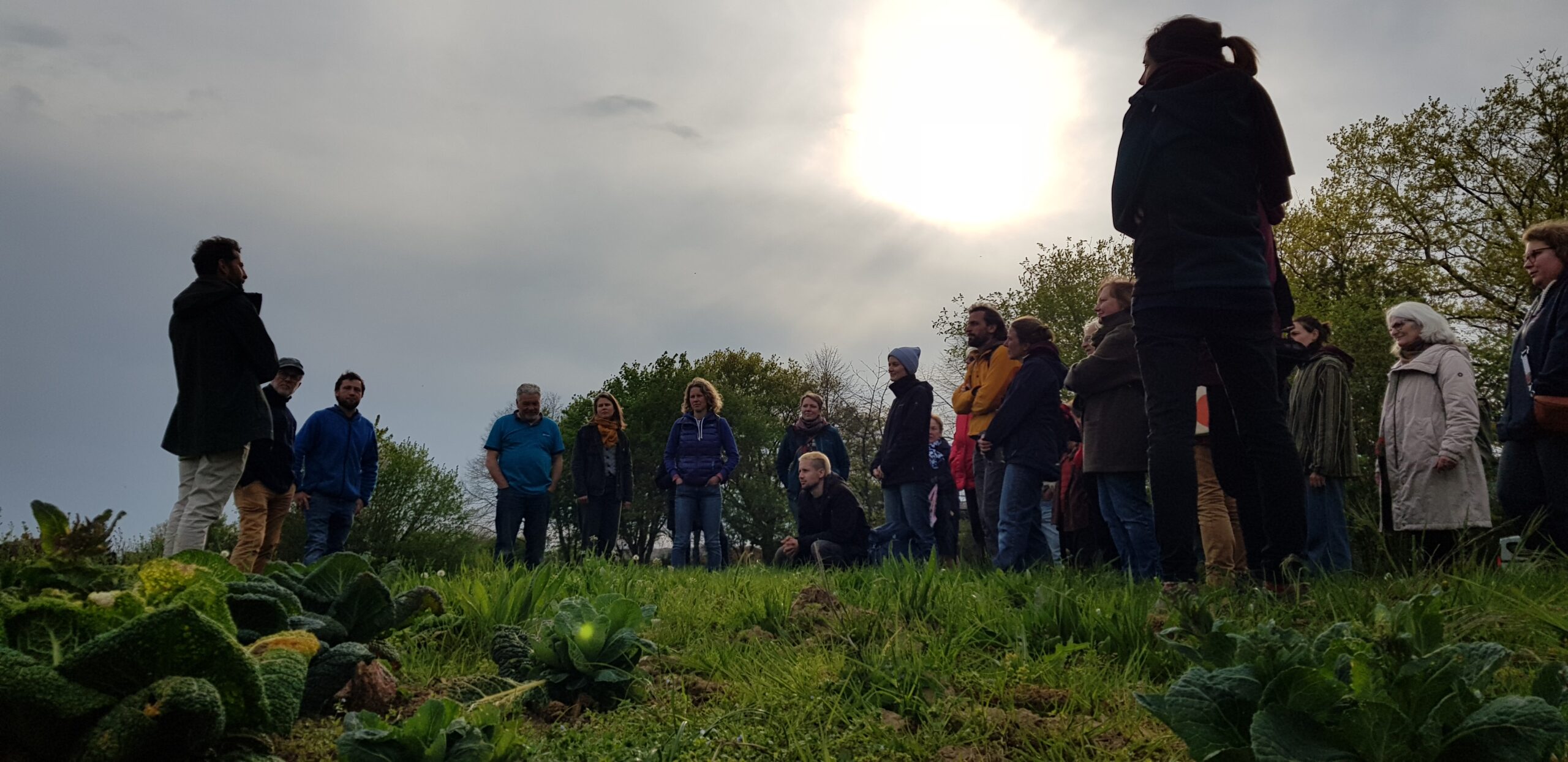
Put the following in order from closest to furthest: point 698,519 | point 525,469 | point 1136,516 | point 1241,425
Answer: point 1241,425 → point 1136,516 → point 525,469 → point 698,519

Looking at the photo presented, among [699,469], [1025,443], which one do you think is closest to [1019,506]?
[1025,443]

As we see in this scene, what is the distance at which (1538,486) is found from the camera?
505 cm

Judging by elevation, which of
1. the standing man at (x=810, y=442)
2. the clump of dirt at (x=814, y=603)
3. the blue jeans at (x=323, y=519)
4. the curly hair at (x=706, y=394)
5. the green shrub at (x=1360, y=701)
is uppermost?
the curly hair at (x=706, y=394)

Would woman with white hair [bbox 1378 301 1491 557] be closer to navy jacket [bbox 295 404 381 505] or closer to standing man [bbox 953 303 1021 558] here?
standing man [bbox 953 303 1021 558]

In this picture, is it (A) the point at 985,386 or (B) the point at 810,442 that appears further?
(B) the point at 810,442

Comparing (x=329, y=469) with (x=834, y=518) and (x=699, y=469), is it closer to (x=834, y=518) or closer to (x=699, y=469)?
(x=699, y=469)

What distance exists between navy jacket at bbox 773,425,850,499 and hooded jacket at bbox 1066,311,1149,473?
6.34 meters

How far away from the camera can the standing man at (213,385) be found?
637 centimetres

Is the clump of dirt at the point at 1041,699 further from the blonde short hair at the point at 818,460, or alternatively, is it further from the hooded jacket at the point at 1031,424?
the blonde short hair at the point at 818,460

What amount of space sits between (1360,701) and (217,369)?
6651 millimetres

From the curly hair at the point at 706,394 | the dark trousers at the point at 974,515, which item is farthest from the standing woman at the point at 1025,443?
the curly hair at the point at 706,394

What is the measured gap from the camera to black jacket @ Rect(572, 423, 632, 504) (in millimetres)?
13016

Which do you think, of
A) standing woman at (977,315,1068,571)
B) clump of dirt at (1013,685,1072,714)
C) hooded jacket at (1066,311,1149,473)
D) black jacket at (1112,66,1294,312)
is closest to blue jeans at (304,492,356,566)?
standing woman at (977,315,1068,571)

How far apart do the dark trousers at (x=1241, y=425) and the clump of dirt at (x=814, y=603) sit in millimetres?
1361
